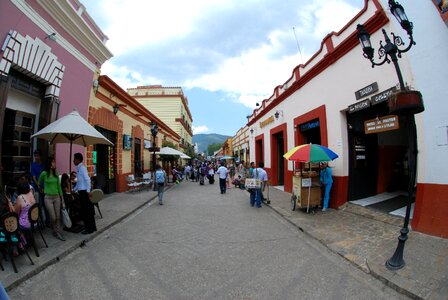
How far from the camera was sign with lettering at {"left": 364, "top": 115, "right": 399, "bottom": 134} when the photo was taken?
619cm

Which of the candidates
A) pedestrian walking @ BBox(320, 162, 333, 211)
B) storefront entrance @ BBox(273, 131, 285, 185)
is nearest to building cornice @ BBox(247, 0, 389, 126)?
storefront entrance @ BBox(273, 131, 285, 185)

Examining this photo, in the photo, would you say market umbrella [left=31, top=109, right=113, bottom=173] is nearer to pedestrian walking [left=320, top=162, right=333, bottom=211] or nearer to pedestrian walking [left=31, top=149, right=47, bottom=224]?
pedestrian walking [left=31, top=149, right=47, bottom=224]

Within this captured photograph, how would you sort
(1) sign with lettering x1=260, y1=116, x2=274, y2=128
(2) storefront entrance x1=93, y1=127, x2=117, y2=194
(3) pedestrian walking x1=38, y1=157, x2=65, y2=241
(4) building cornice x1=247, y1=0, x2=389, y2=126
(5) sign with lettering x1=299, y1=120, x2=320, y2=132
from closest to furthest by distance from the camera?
1. (3) pedestrian walking x1=38, y1=157, x2=65, y2=241
2. (4) building cornice x1=247, y1=0, x2=389, y2=126
3. (5) sign with lettering x1=299, y1=120, x2=320, y2=132
4. (2) storefront entrance x1=93, y1=127, x2=117, y2=194
5. (1) sign with lettering x1=260, y1=116, x2=274, y2=128

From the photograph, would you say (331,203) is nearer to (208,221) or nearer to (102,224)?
(208,221)

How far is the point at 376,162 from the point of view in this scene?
27.6 ft

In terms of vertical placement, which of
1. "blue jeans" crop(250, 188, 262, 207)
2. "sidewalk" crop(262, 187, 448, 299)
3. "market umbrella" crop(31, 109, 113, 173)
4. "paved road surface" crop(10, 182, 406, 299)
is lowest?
"paved road surface" crop(10, 182, 406, 299)

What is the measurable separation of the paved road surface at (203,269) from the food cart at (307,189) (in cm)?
155

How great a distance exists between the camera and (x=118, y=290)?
10.8ft

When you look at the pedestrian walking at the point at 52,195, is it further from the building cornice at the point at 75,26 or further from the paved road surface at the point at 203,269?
the building cornice at the point at 75,26

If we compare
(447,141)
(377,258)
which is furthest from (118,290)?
(447,141)

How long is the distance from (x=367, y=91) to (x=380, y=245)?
393cm

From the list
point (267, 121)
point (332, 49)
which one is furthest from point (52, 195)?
point (267, 121)

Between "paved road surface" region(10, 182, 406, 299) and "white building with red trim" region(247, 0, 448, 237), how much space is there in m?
2.58

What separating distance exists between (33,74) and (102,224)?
3950 mm
